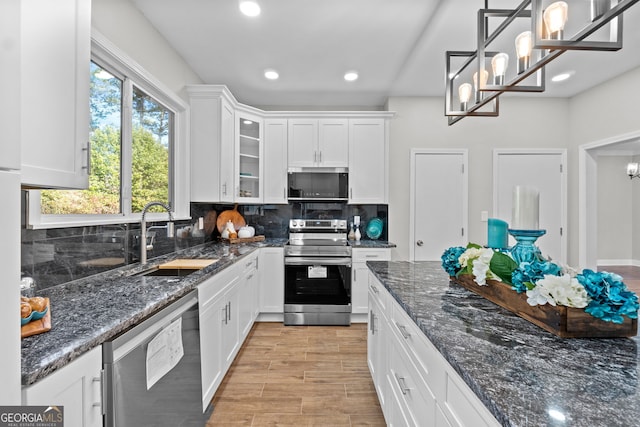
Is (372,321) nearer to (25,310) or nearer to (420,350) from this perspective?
(420,350)

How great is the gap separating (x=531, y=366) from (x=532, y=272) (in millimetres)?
403

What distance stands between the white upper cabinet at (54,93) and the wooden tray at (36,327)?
1.40 feet

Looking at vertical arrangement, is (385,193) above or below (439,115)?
A: below

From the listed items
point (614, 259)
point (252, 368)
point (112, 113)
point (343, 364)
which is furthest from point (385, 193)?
point (614, 259)

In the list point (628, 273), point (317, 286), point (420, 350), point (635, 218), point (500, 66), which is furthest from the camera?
point (635, 218)

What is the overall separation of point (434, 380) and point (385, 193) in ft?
10.1

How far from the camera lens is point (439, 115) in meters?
3.96

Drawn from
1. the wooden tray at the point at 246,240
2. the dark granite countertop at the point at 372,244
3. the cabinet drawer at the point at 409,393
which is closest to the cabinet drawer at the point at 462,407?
the cabinet drawer at the point at 409,393

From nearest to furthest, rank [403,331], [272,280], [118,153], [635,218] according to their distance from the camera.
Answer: [403,331], [118,153], [272,280], [635,218]

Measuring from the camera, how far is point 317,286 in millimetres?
3566

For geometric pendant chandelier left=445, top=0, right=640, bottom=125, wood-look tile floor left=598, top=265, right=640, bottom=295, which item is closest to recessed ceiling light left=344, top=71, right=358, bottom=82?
geometric pendant chandelier left=445, top=0, right=640, bottom=125

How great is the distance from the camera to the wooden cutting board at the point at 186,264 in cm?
234

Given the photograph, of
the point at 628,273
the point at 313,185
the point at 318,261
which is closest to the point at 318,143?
the point at 313,185

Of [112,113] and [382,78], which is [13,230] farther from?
[382,78]
